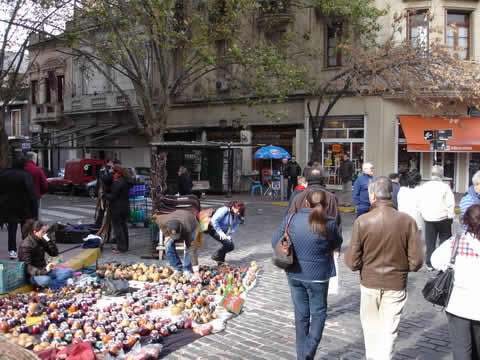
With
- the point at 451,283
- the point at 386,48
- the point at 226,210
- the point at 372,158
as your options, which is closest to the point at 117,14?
the point at 386,48

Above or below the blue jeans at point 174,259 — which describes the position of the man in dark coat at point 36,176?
above

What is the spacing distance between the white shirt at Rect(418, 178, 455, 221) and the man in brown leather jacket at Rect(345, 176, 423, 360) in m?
4.06

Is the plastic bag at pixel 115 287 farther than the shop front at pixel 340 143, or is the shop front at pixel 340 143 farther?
the shop front at pixel 340 143

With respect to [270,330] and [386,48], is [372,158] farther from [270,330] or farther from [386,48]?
[270,330]

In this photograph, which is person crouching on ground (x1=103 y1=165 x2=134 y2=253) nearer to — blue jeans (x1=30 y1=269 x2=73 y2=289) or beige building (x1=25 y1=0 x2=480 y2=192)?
blue jeans (x1=30 y1=269 x2=73 y2=289)

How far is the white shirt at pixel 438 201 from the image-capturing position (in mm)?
7695

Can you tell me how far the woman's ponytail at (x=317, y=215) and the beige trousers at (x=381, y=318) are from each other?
667mm

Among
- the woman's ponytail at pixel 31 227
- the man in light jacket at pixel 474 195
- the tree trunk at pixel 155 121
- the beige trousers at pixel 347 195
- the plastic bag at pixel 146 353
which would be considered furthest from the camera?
the beige trousers at pixel 347 195

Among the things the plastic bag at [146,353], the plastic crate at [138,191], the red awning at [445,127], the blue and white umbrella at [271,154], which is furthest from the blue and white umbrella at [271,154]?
the plastic bag at [146,353]

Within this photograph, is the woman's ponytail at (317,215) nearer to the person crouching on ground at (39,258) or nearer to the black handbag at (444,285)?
the black handbag at (444,285)

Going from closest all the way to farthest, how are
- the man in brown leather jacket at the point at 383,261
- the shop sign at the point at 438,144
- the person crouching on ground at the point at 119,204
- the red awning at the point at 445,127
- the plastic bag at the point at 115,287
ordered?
1. the man in brown leather jacket at the point at 383,261
2. the plastic bag at the point at 115,287
3. the person crouching on ground at the point at 119,204
4. the shop sign at the point at 438,144
5. the red awning at the point at 445,127

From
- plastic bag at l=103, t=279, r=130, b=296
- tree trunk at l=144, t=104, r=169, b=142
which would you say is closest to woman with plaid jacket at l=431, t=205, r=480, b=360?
plastic bag at l=103, t=279, r=130, b=296

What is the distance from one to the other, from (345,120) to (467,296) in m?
19.9

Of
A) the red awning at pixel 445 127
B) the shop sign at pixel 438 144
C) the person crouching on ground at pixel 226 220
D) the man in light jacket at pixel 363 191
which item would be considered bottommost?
the person crouching on ground at pixel 226 220
